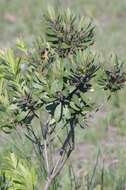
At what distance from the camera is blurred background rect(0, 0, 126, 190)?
6.18m

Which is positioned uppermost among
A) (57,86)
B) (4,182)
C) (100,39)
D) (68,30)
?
(100,39)

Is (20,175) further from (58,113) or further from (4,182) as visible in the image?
(58,113)

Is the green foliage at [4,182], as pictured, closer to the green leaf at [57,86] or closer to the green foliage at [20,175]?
the green foliage at [20,175]

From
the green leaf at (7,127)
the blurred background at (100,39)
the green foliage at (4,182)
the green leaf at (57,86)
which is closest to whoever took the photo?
the green leaf at (57,86)

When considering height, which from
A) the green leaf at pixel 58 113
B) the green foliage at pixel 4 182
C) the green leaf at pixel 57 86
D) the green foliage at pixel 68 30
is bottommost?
the green foliage at pixel 4 182

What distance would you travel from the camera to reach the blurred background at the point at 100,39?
618cm

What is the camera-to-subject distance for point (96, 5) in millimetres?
10664

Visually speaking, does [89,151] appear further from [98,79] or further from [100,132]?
[98,79]

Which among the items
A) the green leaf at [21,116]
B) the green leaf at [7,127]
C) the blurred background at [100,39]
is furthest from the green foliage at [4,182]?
the blurred background at [100,39]

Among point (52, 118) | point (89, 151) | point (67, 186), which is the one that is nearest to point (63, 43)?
point (52, 118)

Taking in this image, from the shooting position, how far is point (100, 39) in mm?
9180

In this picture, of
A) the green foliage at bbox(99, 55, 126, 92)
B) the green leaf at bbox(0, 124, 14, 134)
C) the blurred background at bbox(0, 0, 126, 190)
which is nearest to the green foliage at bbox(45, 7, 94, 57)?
the green foliage at bbox(99, 55, 126, 92)

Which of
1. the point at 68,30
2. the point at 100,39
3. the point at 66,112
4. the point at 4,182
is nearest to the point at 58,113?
the point at 66,112

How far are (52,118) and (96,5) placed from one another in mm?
7306
